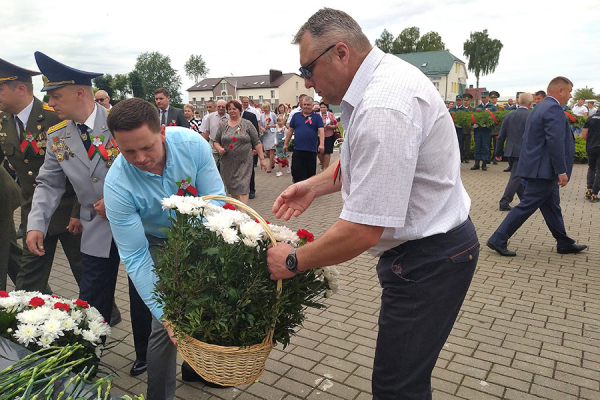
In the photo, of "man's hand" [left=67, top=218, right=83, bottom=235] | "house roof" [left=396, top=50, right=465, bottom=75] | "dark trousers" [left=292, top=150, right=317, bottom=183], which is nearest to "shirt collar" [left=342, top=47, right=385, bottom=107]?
"man's hand" [left=67, top=218, right=83, bottom=235]

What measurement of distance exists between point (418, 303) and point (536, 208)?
15.1 ft

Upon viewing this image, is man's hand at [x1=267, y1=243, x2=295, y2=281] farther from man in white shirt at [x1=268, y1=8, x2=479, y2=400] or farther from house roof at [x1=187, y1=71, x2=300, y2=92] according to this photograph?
house roof at [x1=187, y1=71, x2=300, y2=92]

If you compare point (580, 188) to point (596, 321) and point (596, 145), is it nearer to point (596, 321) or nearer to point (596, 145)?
point (596, 145)

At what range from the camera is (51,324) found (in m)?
1.99

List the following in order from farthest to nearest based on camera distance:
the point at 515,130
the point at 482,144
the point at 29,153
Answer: the point at 482,144 → the point at 515,130 → the point at 29,153

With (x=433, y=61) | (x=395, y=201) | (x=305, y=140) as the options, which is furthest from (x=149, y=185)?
(x=433, y=61)

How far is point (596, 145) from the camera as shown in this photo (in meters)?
9.55

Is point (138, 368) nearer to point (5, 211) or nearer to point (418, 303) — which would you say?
point (5, 211)

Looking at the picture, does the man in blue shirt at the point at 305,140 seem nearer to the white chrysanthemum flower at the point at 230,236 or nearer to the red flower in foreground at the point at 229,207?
the red flower in foreground at the point at 229,207

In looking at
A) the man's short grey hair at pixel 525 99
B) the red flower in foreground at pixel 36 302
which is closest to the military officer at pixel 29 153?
the red flower in foreground at pixel 36 302

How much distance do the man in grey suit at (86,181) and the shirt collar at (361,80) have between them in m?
2.14

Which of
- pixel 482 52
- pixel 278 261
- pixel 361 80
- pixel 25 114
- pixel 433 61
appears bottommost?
pixel 278 261

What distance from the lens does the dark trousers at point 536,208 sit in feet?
19.2

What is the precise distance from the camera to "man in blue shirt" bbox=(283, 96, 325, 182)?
954cm
